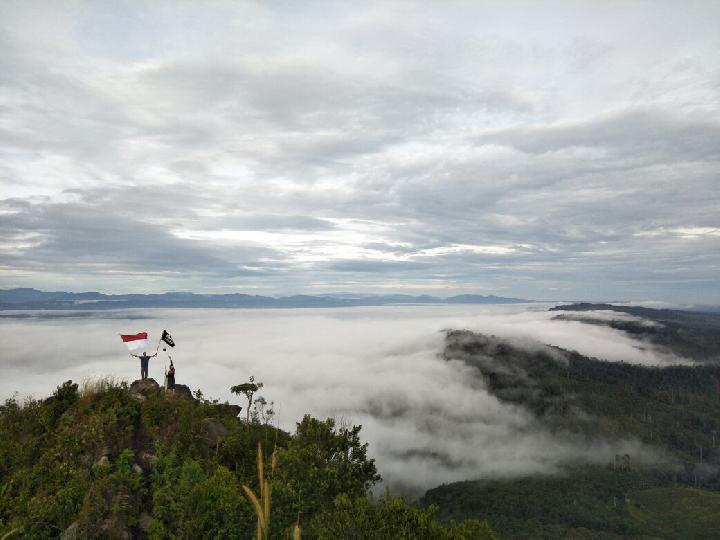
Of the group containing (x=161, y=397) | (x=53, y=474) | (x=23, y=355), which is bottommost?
(x=23, y=355)

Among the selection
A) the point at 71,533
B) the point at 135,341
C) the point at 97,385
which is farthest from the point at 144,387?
the point at 71,533

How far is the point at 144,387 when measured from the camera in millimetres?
45156

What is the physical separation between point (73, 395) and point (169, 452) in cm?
1158

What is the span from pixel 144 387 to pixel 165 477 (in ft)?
45.0

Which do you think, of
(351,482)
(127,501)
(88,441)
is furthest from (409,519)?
(88,441)

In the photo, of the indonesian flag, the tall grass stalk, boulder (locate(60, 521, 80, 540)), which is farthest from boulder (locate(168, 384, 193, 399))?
boulder (locate(60, 521, 80, 540))

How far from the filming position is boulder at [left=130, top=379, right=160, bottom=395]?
44.0m

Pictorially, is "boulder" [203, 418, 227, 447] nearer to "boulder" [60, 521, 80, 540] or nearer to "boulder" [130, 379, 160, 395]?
"boulder" [130, 379, 160, 395]

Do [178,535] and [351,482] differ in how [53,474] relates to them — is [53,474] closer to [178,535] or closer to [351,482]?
[178,535]

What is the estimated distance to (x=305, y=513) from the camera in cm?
3469

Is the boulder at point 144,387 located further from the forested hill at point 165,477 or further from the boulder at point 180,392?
the boulder at point 180,392

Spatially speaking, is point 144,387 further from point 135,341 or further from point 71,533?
point 71,533

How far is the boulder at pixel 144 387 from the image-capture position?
44.0 m

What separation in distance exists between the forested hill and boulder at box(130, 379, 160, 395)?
17.4 inches
